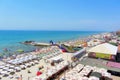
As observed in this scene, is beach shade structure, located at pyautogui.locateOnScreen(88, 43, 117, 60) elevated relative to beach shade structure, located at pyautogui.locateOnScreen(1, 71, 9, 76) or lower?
elevated

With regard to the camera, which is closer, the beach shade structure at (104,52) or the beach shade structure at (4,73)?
the beach shade structure at (4,73)

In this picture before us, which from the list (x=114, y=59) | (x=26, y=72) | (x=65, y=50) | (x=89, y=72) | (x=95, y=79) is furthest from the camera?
(x=65, y=50)

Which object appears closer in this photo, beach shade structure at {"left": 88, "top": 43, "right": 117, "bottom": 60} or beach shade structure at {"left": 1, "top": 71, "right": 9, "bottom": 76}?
beach shade structure at {"left": 1, "top": 71, "right": 9, "bottom": 76}

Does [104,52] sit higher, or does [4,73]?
[104,52]

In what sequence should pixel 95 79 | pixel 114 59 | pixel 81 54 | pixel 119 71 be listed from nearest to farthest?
pixel 95 79 < pixel 119 71 < pixel 114 59 < pixel 81 54

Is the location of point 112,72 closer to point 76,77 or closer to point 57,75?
point 76,77

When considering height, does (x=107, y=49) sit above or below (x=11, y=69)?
above


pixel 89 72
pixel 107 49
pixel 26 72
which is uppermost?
pixel 107 49

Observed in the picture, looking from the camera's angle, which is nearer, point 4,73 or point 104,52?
point 4,73

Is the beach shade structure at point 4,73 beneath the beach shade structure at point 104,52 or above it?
beneath

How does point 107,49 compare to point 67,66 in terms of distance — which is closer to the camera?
point 67,66

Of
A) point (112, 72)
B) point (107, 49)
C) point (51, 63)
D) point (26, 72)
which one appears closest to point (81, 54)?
point (107, 49)
